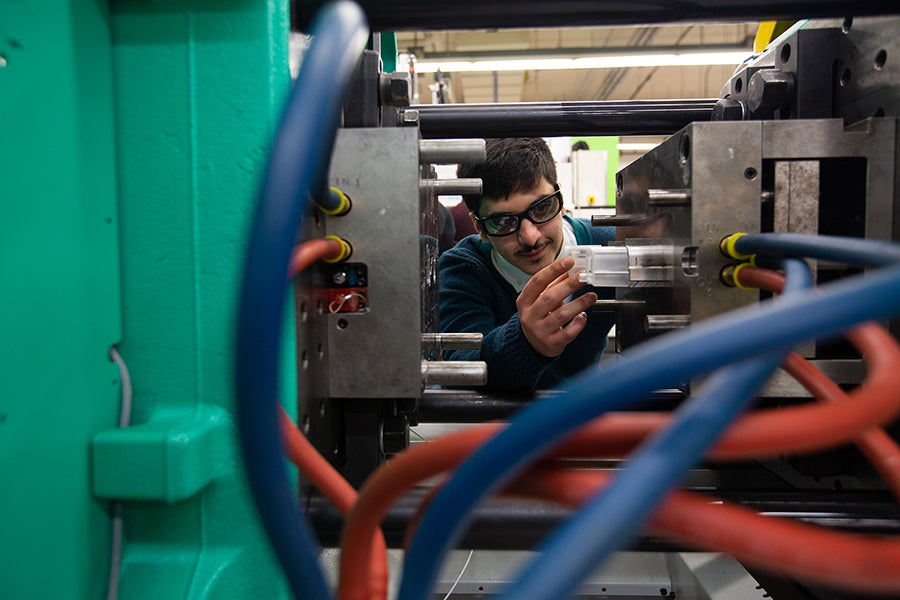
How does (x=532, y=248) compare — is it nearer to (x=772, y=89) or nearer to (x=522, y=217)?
(x=522, y=217)

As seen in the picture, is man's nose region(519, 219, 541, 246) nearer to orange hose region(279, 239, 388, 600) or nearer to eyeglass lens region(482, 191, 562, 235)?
eyeglass lens region(482, 191, 562, 235)

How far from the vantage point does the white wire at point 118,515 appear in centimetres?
41

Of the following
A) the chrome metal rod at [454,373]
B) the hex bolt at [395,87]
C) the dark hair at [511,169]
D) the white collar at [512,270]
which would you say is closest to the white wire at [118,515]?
the chrome metal rod at [454,373]

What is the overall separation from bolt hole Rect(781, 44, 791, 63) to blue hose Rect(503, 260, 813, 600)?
1.88 feet

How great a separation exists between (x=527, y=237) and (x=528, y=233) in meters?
0.01

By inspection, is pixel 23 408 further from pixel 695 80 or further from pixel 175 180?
pixel 695 80

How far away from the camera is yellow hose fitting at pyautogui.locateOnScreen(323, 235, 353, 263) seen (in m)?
0.51

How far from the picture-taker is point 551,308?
0.91m

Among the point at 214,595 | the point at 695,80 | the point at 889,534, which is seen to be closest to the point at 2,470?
the point at 214,595

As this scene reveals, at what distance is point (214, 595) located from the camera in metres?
0.41

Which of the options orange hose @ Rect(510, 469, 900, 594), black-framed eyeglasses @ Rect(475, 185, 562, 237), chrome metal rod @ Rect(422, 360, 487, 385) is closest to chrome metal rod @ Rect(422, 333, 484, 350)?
chrome metal rod @ Rect(422, 360, 487, 385)

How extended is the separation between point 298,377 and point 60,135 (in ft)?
0.82

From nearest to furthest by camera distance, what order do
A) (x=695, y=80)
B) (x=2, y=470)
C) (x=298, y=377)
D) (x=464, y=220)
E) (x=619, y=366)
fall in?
(x=619, y=366), (x=2, y=470), (x=298, y=377), (x=464, y=220), (x=695, y=80)

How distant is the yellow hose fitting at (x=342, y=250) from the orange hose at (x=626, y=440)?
0.28 metres
